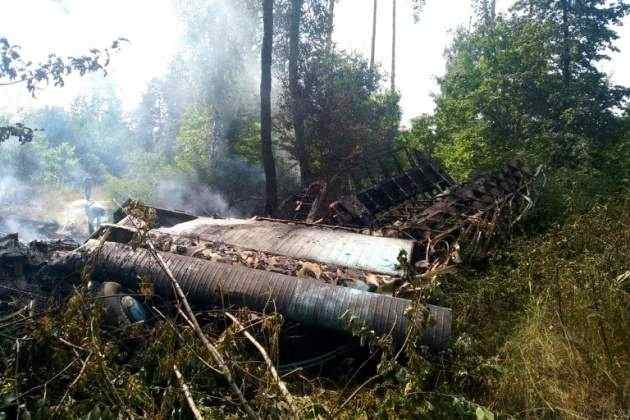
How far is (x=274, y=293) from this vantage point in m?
3.80

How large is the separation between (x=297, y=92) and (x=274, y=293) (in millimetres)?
10284

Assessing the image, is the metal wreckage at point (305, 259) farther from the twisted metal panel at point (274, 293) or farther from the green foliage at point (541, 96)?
the green foliage at point (541, 96)

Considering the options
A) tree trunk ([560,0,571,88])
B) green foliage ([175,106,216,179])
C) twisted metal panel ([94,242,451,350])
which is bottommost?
twisted metal panel ([94,242,451,350])

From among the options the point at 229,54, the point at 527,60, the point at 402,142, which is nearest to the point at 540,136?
the point at 527,60

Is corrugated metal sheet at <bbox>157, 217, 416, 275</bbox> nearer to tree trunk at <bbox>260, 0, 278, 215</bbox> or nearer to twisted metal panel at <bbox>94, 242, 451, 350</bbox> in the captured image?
twisted metal panel at <bbox>94, 242, 451, 350</bbox>

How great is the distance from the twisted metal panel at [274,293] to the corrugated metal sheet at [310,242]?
1102mm

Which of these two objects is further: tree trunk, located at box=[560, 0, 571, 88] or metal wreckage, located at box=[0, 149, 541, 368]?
tree trunk, located at box=[560, 0, 571, 88]

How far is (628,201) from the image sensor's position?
6.48 m

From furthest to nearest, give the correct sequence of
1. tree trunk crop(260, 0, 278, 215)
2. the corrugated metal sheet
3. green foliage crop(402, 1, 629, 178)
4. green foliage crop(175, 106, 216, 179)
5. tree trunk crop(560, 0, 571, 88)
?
green foliage crop(175, 106, 216, 179) → tree trunk crop(260, 0, 278, 215) → tree trunk crop(560, 0, 571, 88) → green foliage crop(402, 1, 629, 178) → the corrugated metal sheet

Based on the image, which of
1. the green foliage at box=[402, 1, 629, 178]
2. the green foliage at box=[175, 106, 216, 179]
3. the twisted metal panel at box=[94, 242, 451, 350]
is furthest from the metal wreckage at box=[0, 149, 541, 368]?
the green foliage at box=[175, 106, 216, 179]

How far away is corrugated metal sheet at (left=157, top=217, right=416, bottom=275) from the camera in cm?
502

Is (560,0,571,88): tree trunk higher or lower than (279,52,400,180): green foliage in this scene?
higher

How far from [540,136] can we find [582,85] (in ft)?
5.23

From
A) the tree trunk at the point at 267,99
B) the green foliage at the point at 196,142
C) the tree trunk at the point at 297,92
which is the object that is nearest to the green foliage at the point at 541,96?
the tree trunk at the point at 297,92
